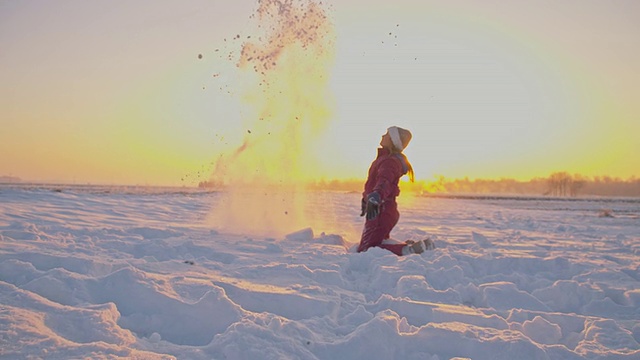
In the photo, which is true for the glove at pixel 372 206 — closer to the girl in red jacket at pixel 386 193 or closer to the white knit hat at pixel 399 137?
the girl in red jacket at pixel 386 193

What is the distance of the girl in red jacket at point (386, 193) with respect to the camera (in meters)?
6.66

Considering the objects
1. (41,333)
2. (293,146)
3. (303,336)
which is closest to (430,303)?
(303,336)

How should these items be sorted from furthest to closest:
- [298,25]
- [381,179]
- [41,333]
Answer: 1. [298,25]
2. [381,179]
3. [41,333]

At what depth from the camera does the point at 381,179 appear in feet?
23.2

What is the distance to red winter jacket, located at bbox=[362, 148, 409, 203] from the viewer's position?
7.02m

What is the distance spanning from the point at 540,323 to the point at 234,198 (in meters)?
7.12

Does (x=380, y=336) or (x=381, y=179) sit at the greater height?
(x=381, y=179)

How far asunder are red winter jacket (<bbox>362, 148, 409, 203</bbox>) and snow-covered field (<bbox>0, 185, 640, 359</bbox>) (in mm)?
1243

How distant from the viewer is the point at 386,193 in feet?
23.1

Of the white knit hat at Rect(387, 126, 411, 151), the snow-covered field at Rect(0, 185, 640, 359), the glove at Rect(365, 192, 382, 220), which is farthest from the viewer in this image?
the white knit hat at Rect(387, 126, 411, 151)

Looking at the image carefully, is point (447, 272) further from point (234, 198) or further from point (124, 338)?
point (234, 198)

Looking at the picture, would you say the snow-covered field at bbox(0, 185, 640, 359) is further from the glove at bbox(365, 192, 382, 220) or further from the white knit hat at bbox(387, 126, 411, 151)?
the white knit hat at bbox(387, 126, 411, 151)

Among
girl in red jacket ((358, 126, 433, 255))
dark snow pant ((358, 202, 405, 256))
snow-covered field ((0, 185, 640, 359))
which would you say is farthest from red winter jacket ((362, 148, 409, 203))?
snow-covered field ((0, 185, 640, 359))

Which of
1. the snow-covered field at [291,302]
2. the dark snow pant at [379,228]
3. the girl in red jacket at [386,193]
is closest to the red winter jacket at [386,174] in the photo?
the girl in red jacket at [386,193]
